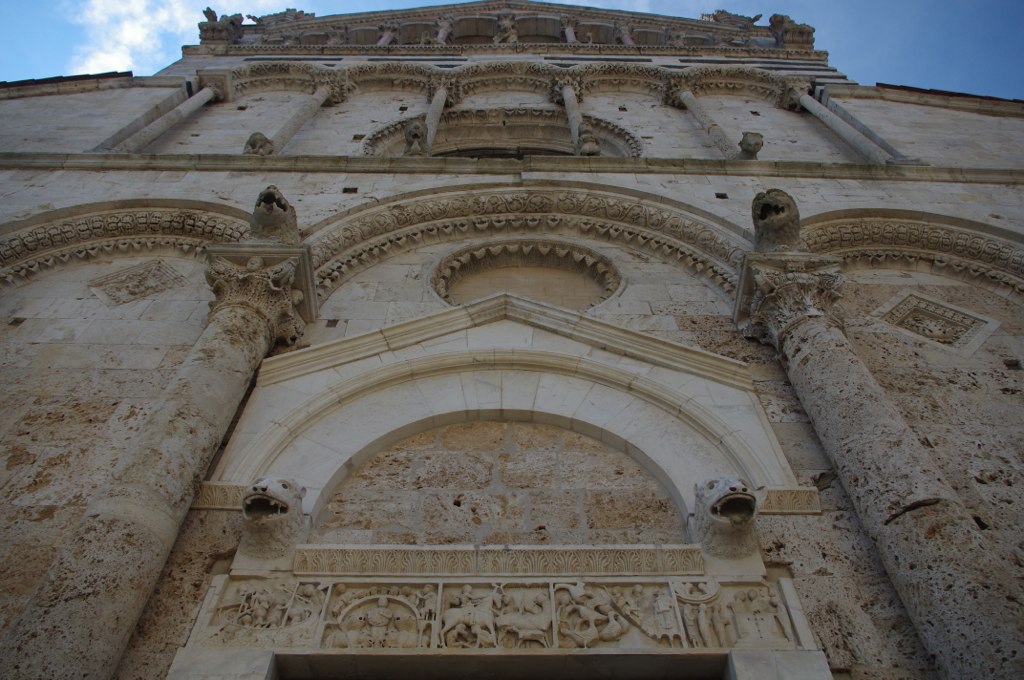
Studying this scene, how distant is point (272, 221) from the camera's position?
6.34 metres

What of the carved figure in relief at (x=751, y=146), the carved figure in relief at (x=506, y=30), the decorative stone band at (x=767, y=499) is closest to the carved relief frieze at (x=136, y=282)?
the decorative stone band at (x=767, y=499)

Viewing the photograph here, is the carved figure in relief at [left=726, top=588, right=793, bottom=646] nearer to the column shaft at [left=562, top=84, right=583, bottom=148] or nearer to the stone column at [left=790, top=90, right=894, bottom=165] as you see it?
the stone column at [left=790, top=90, right=894, bottom=165]

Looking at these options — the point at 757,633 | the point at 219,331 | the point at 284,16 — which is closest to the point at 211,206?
the point at 219,331

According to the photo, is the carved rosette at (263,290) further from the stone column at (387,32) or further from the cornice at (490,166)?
the stone column at (387,32)

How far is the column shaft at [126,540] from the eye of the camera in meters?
3.31

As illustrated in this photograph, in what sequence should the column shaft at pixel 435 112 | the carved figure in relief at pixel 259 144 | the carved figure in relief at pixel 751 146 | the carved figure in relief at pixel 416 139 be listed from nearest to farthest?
the carved figure in relief at pixel 259 144
the carved figure in relief at pixel 751 146
the carved figure in relief at pixel 416 139
the column shaft at pixel 435 112

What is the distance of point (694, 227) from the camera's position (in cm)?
744

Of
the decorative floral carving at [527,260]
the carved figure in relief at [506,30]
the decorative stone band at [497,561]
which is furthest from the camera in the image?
the carved figure in relief at [506,30]

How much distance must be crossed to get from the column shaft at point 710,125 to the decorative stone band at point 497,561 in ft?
25.7

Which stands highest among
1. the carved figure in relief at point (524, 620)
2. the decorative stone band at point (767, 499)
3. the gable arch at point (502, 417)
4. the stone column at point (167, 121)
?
the stone column at point (167, 121)

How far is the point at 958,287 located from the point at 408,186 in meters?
5.82

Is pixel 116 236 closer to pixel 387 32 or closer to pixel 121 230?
pixel 121 230

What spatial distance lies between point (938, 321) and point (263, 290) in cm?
597

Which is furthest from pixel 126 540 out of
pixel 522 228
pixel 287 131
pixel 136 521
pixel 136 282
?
pixel 287 131
